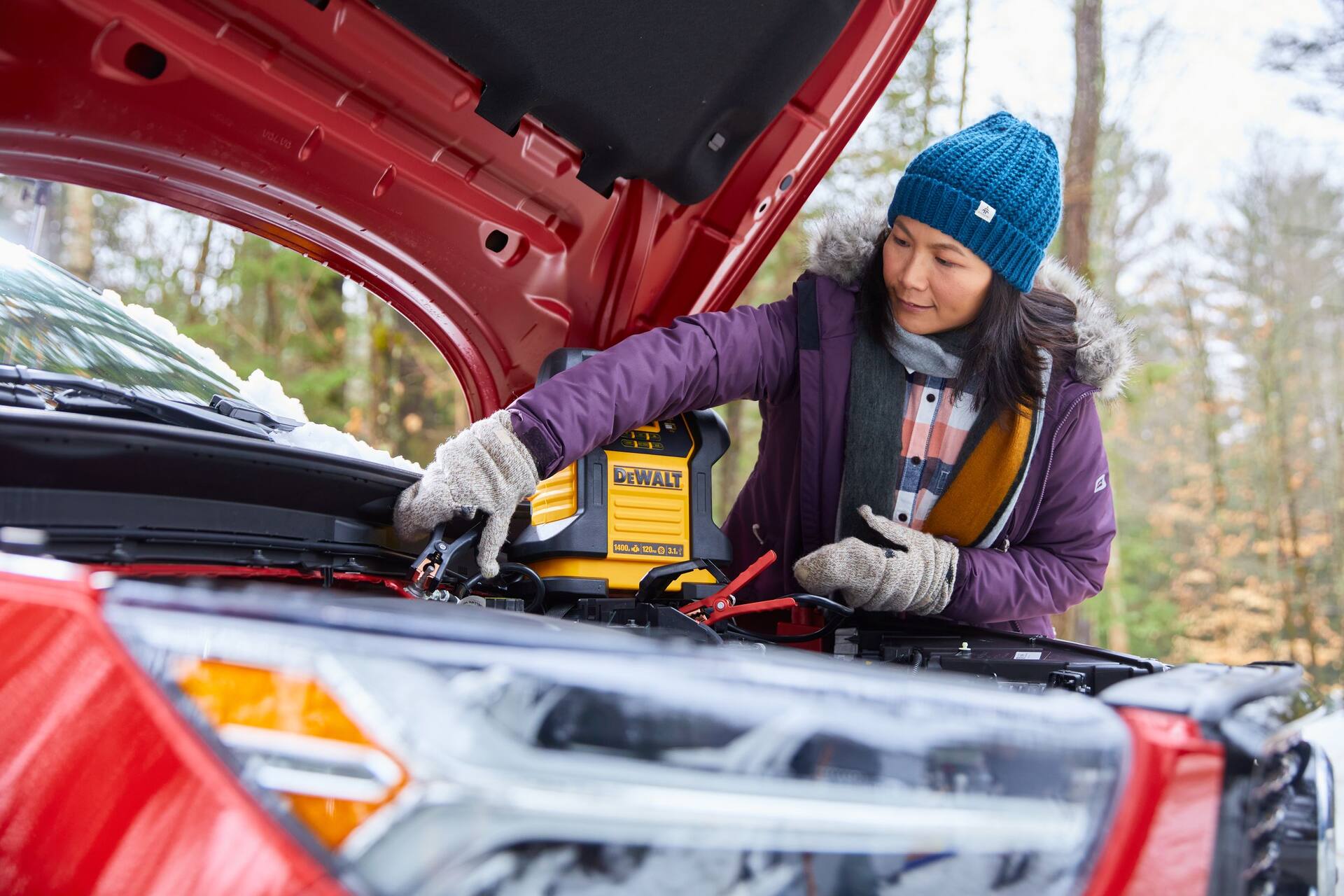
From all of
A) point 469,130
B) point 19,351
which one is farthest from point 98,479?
point 469,130

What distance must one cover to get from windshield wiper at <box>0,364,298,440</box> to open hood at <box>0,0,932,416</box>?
466mm

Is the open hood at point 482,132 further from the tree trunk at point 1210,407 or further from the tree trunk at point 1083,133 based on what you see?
the tree trunk at point 1210,407

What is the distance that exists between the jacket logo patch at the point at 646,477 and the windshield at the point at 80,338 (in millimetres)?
726

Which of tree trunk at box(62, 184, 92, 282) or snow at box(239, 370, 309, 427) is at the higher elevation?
tree trunk at box(62, 184, 92, 282)

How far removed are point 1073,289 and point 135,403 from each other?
1.96 metres

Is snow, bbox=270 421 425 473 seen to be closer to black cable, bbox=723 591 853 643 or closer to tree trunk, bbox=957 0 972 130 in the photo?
black cable, bbox=723 591 853 643

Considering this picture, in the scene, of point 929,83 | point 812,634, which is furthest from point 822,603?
point 929,83

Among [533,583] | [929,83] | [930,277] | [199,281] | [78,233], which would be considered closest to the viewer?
[533,583]

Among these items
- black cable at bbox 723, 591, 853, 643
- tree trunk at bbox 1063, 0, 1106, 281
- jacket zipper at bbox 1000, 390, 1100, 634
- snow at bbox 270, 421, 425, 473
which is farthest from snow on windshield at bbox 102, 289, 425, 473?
tree trunk at bbox 1063, 0, 1106, 281

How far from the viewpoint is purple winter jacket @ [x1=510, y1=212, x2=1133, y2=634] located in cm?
210

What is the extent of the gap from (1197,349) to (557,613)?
18.4m

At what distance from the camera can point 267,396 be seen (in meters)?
2.01

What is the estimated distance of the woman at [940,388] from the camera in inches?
80.7

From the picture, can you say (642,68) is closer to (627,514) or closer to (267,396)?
(627,514)
